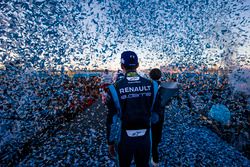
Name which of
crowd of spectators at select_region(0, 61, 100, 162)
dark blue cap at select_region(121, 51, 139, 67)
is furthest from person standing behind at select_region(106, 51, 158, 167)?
crowd of spectators at select_region(0, 61, 100, 162)

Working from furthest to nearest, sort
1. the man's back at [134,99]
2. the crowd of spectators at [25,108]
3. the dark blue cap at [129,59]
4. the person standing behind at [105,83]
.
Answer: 1. the person standing behind at [105,83]
2. the crowd of spectators at [25,108]
3. the dark blue cap at [129,59]
4. the man's back at [134,99]

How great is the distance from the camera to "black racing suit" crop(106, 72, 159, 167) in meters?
2.35

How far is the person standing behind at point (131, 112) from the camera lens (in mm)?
2355

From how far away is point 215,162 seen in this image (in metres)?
5.36

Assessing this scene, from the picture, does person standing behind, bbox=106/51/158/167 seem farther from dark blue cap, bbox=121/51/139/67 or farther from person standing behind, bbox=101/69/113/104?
person standing behind, bbox=101/69/113/104

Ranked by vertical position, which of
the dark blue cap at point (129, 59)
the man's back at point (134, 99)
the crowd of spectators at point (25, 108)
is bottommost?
the crowd of spectators at point (25, 108)

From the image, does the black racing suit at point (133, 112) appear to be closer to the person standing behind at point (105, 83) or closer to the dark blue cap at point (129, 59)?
the dark blue cap at point (129, 59)

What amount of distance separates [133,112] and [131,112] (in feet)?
0.10

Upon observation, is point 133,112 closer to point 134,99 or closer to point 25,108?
point 134,99

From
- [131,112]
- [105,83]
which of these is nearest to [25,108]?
[105,83]

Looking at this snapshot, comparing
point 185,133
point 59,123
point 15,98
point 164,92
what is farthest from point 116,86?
point 15,98

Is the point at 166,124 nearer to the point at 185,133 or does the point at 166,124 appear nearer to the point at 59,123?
the point at 185,133

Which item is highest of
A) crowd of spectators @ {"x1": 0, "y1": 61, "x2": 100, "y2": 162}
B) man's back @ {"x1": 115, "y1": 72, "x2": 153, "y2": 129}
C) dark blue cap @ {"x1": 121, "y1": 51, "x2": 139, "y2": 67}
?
dark blue cap @ {"x1": 121, "y1": 51, "x2": 139, "y2": 67}

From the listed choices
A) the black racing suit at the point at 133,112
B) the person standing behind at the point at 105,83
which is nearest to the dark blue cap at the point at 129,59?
the black racing suit at the point at 133,112
